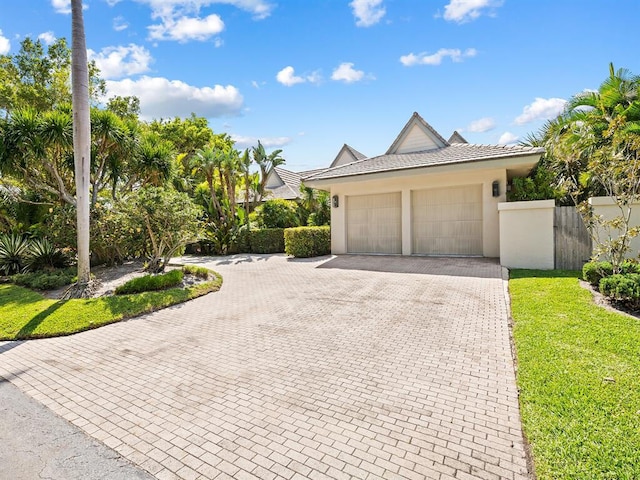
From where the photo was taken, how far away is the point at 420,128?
16.7 meters

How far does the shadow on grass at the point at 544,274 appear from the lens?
9.25 metres

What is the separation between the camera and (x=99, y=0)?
10094mm

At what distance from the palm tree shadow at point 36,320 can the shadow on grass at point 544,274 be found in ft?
37.4

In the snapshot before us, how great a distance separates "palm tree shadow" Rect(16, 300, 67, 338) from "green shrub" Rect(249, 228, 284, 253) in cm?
1091

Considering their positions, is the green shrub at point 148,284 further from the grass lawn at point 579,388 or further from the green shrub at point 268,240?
the green shrub at point 268,240

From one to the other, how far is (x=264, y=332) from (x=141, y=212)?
19.1ft

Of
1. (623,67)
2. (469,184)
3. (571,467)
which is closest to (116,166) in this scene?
(469,184)

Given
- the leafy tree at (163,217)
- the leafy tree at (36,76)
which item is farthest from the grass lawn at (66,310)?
the leafy tree at (36,76)

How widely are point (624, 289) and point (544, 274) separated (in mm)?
3338

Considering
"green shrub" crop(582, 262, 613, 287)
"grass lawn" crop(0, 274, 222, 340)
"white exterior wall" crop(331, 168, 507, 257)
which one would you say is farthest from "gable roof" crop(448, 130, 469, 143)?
"grass lawn" crop(0, 274, 222, 340)

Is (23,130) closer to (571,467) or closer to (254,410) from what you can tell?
(254,410)

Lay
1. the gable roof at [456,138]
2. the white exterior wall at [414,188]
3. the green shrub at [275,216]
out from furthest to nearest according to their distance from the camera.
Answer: the gable roof at [456,138]
the green shrub at [275,216]
the white exterior wall at [414,188]

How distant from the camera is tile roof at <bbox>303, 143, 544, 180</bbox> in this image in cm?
1160

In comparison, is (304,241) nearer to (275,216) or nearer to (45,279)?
(275,216)
